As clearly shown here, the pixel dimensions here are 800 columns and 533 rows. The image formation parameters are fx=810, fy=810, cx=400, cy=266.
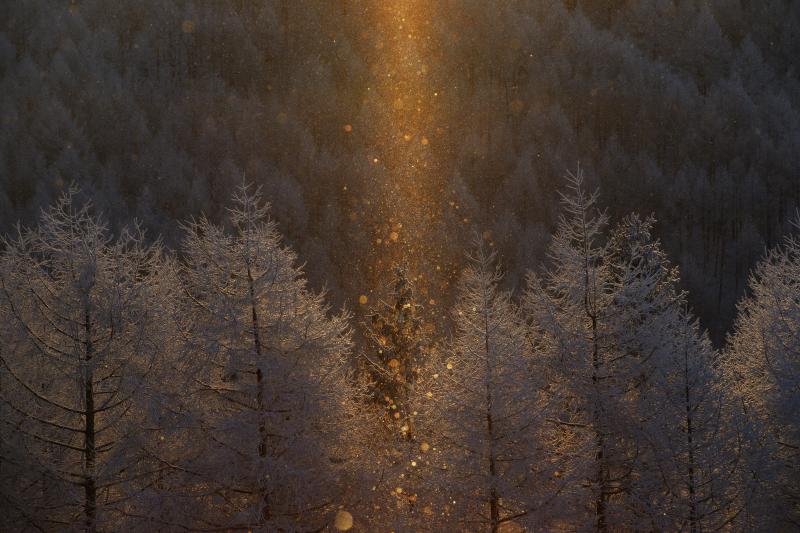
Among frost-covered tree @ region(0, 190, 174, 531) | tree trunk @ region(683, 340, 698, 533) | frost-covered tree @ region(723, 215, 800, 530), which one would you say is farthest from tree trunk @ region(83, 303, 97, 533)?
frost-covered tree @ region(723, 215, 800, 530)

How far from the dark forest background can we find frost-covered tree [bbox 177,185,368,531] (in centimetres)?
7123

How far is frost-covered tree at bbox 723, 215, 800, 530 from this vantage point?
67.7 feet

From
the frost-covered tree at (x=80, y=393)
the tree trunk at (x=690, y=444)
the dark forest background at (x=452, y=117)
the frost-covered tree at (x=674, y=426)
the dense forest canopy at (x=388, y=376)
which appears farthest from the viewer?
the dark forest background at (x=452, y=117)

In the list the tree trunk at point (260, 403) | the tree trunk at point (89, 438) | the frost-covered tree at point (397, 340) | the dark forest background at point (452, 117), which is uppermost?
the tree trunk at point (260, 403)

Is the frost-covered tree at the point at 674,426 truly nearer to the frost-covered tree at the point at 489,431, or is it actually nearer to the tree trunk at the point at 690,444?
the tree trunk at the point at 690,444

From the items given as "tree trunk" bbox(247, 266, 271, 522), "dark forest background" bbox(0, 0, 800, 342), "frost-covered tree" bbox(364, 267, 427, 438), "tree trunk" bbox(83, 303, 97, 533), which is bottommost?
"dark forest background" bbox(0, 0, 800, 342)

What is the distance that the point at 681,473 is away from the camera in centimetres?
1920

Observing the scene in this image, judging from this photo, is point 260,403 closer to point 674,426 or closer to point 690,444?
point 674,426

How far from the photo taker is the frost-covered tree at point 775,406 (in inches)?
813

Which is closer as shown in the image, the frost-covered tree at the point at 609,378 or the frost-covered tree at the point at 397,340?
the frost-covered tree at the point at 609,378

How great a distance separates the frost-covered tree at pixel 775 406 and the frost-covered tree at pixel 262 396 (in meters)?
10.6

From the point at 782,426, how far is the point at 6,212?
103 metres

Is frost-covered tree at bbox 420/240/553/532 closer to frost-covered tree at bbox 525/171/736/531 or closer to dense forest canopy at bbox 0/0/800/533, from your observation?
dense forest canopy at bbox 0/0/800/533

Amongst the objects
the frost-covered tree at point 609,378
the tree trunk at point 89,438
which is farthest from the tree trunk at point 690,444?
the tree trunk at point 89,438
